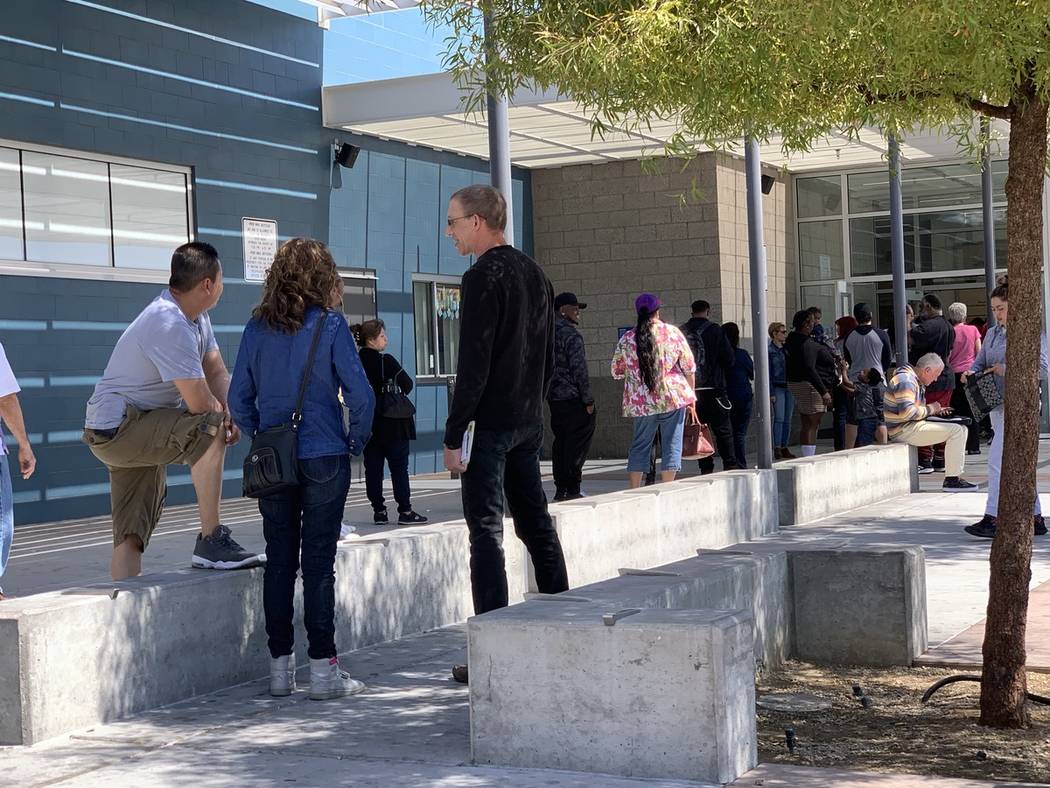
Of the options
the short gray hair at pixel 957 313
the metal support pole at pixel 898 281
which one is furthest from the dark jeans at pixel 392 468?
the short gray hair at pixel 957 313

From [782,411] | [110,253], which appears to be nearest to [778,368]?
[782,411]

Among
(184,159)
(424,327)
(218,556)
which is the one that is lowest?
(218,556)

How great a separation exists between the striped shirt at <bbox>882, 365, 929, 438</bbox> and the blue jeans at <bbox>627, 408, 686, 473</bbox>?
2.44 meters

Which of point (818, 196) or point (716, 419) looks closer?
point (716, 419)

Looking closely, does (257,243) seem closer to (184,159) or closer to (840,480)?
(184,159)

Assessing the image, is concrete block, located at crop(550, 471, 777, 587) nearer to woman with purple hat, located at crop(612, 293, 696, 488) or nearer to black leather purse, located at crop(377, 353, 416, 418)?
woman with purple hat, located at crop(612, 293, 696, 488)

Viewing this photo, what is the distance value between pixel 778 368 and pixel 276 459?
1150cm

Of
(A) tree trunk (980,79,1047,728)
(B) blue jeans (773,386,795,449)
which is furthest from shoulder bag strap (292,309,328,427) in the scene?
(B) blue jeans (773,386,795,449)

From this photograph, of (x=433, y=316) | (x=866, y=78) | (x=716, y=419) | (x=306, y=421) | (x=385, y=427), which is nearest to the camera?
(x=306, y=421)

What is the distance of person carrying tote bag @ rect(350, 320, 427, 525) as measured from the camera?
11.6 metres

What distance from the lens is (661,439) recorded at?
38.9 ft

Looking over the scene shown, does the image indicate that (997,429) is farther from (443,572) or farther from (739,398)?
(739,398)

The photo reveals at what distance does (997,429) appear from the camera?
9.92 meters

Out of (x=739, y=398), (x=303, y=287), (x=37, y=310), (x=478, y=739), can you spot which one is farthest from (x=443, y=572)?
(x=739, y=398)
